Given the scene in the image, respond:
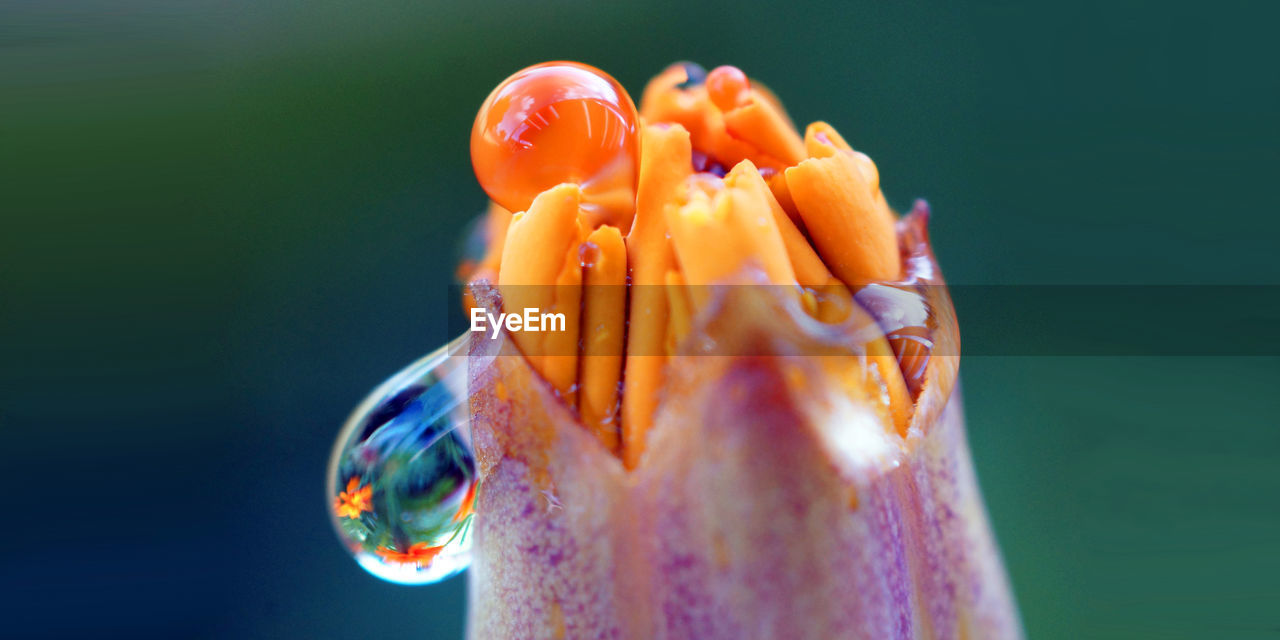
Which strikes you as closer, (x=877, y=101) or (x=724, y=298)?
(x=724, y=298)

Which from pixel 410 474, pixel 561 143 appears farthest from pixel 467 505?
pixel 561 143

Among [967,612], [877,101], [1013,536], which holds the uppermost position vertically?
[877,101]

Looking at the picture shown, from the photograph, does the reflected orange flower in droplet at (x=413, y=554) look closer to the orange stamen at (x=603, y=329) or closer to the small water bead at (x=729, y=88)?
the orange stamen at (x=603, y=329)

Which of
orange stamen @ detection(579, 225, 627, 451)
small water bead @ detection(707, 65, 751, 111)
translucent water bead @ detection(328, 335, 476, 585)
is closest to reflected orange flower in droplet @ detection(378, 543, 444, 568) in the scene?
translucent water bead @ detection(328, 335, 476, 585)

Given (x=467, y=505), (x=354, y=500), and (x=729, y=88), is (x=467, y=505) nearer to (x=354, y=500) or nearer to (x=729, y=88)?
(x=354, y=500)

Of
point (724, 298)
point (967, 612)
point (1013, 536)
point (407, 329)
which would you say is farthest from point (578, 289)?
point (1013, 536)

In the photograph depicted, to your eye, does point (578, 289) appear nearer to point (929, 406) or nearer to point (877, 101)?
point (929, 406)

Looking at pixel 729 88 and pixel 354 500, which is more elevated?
pixel 729 88
